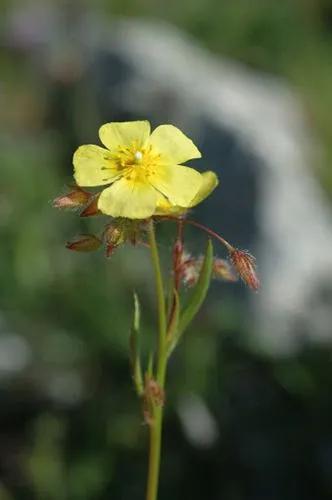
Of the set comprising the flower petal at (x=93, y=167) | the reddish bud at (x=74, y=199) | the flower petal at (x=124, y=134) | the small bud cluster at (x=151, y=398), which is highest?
the flower petal at (x=124, y=134)

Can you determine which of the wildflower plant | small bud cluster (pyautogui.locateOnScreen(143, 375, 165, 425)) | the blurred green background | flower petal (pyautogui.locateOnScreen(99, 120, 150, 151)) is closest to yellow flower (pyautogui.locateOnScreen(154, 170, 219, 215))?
the wildflower plant

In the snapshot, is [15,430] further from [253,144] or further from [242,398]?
[253,144]

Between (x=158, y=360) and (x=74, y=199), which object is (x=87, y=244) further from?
(x=158, y=360)

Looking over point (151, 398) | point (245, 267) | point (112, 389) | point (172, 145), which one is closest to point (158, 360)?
point (151, 398)

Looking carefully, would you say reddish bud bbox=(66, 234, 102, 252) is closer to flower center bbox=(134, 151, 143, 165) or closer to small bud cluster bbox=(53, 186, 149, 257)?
small bud cluster bbox=(53, 186, 149, 257)

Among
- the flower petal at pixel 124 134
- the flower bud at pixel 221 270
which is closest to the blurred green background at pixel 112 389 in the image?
the flower bud at pixel 221 270

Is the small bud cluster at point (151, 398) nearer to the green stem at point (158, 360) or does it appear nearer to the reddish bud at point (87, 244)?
the green stem at point (158, 360)
